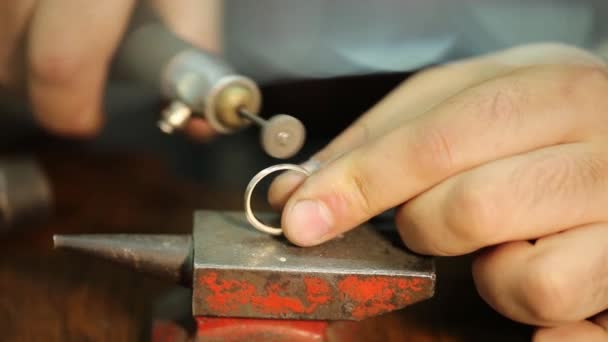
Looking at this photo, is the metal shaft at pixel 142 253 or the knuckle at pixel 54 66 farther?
the knuckle at pixel 54 66

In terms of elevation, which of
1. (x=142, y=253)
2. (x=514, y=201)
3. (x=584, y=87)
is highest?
(x=584, y=87)

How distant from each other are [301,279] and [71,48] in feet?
1.43

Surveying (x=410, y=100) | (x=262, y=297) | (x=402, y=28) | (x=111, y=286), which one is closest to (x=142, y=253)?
(x=262, y=297)

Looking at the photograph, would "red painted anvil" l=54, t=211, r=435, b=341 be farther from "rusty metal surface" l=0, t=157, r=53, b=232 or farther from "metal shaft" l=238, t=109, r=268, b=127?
"rusty metal surface" l=0, t=157, r=53, b=232

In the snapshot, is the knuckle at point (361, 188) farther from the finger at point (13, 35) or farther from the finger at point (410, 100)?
the finger at point (13, 35)

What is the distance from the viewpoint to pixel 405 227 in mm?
721

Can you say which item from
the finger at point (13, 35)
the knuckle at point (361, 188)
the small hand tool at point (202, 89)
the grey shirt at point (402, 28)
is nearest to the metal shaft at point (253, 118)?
the small hand tool at point (202, 89)

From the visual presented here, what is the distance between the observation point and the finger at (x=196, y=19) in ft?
3.06

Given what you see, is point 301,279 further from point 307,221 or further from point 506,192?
point 506,192

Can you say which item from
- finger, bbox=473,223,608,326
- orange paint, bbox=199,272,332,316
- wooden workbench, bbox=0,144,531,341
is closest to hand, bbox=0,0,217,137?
wooden workbench, bbox=0,144,531,341

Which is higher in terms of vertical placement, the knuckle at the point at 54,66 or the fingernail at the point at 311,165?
the knuckle at the point at 54,66

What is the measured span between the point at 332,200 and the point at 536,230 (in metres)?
0.19

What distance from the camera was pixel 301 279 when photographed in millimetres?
684

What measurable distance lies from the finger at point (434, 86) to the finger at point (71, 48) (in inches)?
12.1
